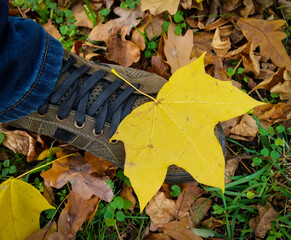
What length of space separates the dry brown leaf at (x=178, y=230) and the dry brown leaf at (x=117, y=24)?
1154 millimetres

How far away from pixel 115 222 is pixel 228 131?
79 cm

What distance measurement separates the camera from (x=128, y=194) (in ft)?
4.42

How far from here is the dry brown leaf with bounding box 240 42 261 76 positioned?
140 centimetres

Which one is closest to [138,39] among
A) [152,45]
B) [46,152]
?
[152,45]

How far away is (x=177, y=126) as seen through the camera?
3.20 ft

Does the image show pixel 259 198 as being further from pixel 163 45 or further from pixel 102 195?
pixel 163 45

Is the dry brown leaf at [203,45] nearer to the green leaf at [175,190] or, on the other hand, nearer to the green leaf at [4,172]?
the green leaf at [175,190]

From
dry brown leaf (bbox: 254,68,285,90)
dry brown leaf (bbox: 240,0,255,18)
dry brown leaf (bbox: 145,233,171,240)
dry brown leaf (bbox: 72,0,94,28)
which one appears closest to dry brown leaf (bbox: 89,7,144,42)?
dry brown leaf (bbox: 72,0,94,28)

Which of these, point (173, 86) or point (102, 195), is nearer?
point (173, 86)

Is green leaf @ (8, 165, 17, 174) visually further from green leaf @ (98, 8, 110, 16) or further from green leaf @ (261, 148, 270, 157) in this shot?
green leaf @ (261, 148, 270, 157)

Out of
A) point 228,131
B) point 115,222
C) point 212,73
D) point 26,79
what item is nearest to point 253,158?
point 228,131

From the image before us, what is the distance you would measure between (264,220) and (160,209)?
20.8 inches

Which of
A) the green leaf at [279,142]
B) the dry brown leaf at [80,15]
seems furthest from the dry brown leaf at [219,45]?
the dry brown leaf at [80,15]

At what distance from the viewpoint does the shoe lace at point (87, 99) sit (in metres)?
1.22
